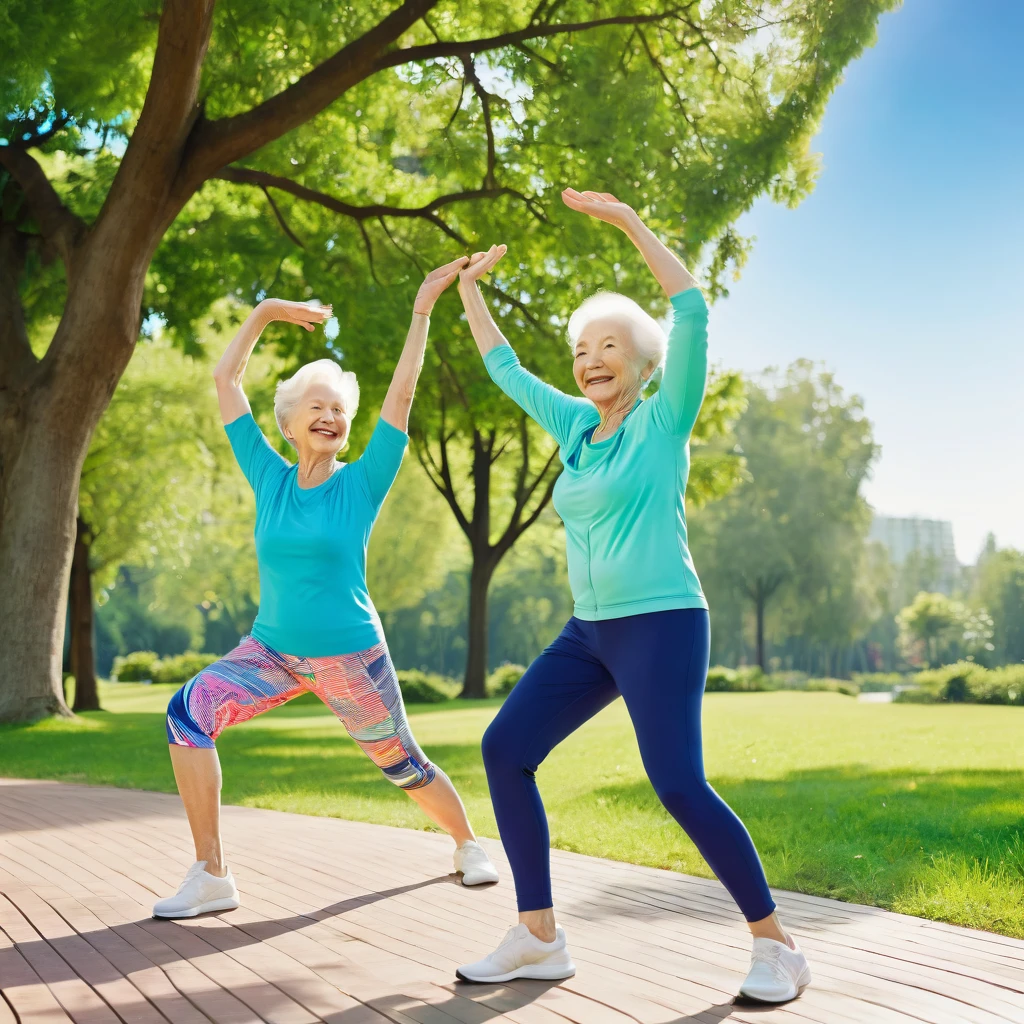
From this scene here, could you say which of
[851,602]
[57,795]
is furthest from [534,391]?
[851,602]

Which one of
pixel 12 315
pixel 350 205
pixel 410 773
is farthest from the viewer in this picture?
pixel 350 205

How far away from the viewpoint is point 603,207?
4.09 metres

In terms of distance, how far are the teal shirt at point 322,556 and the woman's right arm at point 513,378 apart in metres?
0.57

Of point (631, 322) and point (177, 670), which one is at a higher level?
point (631, 322)

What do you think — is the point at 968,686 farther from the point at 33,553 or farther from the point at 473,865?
the point at 473,865

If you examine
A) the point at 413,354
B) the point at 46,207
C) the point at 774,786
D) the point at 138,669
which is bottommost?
the point at 138,669

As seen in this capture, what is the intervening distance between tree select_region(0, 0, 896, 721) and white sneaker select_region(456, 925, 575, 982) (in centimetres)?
1034

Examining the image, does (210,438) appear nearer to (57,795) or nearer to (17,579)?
(17,579)

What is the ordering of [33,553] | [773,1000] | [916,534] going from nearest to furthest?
[773,1000]
[33,553]
[916,534]

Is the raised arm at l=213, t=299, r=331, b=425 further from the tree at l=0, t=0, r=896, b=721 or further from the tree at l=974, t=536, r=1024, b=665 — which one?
the tree at l=974, t=536, r=1024, b=665

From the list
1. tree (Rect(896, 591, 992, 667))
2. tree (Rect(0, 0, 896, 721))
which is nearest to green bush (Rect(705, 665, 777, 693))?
tree (Rect(0, 0, 896, 721))

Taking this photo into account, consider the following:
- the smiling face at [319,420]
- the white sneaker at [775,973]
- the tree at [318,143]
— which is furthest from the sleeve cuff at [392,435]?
the tree at [318,143]

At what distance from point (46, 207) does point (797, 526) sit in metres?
36.2

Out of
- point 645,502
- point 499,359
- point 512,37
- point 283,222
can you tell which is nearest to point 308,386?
point 499,359
